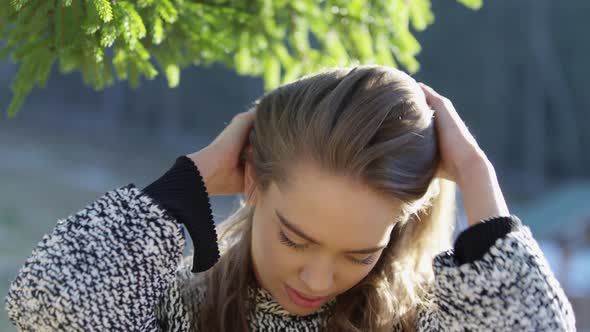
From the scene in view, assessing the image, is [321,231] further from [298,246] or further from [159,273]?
[159,273]

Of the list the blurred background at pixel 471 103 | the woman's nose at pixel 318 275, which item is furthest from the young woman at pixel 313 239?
the blurred background at pixel 471 103

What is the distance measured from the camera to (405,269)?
1985 mm

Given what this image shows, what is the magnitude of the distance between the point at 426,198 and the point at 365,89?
1.01 feet

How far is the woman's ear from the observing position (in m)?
1.88

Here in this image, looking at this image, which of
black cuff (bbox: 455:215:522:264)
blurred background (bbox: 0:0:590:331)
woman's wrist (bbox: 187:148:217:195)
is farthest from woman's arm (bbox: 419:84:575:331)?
blurred background (bbox: 0:0:590:331)

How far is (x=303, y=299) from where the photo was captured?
1737 millimetres

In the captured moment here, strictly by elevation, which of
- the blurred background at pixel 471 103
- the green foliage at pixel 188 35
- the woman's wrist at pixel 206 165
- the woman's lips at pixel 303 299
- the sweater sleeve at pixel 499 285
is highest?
the green foliage at pixel 188 35

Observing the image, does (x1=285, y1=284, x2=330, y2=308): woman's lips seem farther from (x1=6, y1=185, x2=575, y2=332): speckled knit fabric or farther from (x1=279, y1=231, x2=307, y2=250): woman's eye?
(x1=6, y1=185, x2=575, y2=332): speckled knit fabric

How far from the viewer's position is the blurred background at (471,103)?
11969 mm

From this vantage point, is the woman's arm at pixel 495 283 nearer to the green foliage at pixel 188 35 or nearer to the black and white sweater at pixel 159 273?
the black and white sweater at pixel 159 273

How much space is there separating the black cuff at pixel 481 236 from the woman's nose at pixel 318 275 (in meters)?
0.28

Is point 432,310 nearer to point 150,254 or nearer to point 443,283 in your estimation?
point 443,283

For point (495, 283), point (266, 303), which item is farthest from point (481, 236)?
point (266, 303)

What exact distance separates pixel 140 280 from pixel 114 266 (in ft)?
0.22
